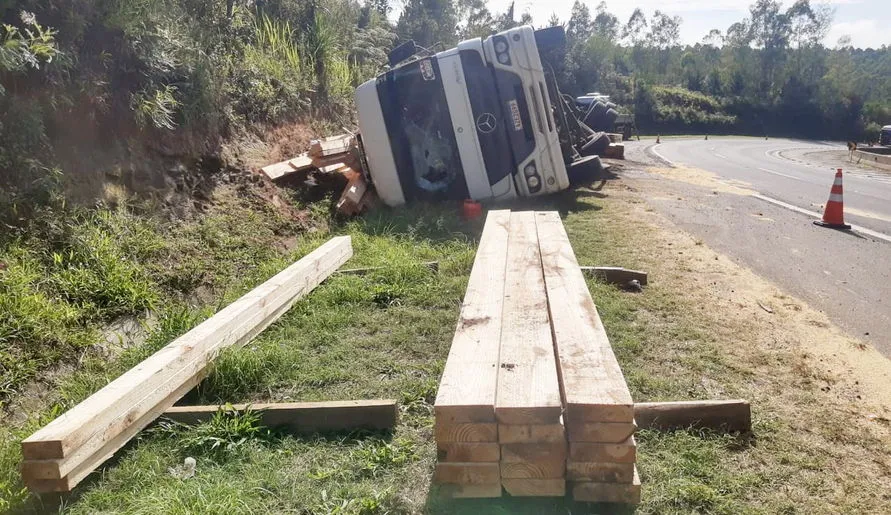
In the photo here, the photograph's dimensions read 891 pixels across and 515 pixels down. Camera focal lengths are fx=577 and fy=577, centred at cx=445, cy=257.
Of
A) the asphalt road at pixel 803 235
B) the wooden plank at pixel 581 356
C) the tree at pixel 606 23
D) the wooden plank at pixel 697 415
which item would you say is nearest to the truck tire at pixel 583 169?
the asphalt road at pixel 803 235

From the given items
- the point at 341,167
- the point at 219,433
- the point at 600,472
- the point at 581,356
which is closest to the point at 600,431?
the point at 600,472

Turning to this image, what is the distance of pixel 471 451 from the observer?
224 cm

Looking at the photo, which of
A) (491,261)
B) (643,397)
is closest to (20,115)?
(491,261)

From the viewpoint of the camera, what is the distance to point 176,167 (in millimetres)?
6242

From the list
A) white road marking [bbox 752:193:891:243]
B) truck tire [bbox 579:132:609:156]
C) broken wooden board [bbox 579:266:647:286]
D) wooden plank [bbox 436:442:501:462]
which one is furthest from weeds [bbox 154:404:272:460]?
truck tire [bbox 579:132:609:156]

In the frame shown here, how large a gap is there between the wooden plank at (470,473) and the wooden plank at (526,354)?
0.74ft

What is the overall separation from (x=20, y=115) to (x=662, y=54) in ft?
315

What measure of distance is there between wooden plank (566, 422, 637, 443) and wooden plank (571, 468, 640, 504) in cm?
20

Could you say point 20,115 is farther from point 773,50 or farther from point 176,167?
point 773,50

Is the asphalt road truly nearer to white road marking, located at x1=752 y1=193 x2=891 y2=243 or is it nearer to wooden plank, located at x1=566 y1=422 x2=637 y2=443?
white road marking, located at x1=752 y1=193 x2=891 y2=243

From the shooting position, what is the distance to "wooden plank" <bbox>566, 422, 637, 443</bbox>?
2.17 meters

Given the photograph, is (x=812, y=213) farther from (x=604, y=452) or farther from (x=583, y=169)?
(x=604, y=452)

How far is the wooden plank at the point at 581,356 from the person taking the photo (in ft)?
7.10

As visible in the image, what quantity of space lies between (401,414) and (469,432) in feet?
3.25
